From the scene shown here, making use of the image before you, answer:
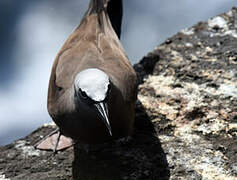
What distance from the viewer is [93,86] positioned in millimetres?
2787

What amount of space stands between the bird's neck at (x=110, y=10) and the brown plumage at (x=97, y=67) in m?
0.01

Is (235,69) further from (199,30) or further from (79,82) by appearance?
(79,82)

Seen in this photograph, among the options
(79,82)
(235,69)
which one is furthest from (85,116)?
(235,69)

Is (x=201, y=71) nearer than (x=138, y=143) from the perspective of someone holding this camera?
No

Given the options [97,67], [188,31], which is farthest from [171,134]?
[188,31]

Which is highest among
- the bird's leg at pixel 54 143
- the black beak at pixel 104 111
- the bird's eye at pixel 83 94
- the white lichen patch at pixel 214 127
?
the bird's eye at pixel 83 94

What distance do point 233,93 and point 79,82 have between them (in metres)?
1.71

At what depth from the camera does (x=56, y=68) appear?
3.88 metres

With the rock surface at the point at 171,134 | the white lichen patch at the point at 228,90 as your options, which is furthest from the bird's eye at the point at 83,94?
the white lichen patch at the point at 228,90

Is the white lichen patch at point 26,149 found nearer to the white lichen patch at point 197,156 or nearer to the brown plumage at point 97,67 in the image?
the brown plumage at point 97,67

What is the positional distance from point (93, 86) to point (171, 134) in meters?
1.12

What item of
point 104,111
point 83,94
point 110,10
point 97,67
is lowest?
point 104,111

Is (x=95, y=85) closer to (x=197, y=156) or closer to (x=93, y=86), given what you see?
(x=93, y=86)

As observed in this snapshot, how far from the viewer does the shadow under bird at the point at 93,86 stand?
285cm
